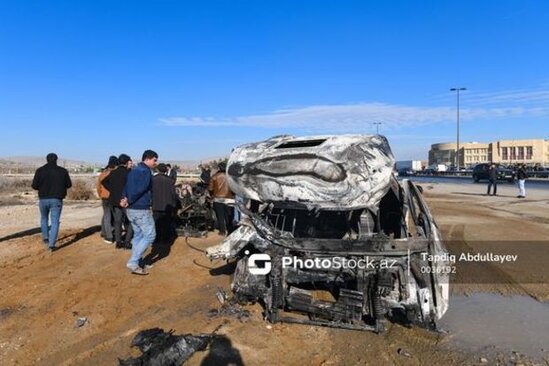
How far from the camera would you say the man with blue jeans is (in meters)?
6.57

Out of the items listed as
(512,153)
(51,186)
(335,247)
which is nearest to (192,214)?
(51,186)

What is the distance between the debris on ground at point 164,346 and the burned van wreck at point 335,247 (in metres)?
0.91

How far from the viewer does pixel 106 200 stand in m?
9.12

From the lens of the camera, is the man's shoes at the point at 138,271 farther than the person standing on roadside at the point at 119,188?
No

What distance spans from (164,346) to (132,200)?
2.94 m

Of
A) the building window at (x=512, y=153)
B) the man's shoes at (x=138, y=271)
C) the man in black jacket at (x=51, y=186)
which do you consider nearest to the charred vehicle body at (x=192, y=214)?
the man in black jacket at (x=51, y=186)

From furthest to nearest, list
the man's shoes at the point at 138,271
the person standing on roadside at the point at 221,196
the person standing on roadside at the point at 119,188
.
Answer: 1. the person standing on roadside at the point at 221,196
2. the person standing on roadside at the point at 119,188
3. the man's shoes at the point at 138,271

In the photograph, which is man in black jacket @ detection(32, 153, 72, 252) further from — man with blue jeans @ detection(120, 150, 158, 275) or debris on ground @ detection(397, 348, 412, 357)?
debris on ground @ detection(397, 348, 412, 357)

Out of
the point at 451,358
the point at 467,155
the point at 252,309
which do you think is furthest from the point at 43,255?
the point at 467,155

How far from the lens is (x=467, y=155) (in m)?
110

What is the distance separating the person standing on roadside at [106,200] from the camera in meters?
9.08

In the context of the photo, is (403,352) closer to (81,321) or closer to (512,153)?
(81,321)

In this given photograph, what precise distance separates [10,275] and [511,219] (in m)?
11.7

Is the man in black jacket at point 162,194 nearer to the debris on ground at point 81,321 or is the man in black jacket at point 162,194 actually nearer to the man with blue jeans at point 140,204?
the man with blue jeans at point 140,204
